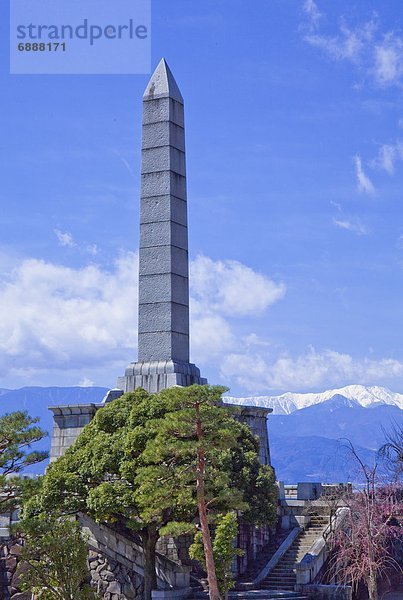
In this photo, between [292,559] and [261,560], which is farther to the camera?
[261,560]

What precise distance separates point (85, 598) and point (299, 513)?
9.89 meters

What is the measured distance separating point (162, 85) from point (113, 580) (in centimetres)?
1580

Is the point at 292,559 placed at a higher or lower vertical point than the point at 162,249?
lower

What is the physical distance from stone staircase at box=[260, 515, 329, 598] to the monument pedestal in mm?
5750

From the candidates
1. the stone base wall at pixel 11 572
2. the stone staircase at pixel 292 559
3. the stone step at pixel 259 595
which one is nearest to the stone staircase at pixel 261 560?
the stone staircase at pixel 292 559

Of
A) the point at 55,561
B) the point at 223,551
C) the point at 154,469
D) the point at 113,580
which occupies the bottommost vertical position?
the point at 113,580

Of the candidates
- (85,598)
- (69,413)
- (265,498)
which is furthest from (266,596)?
(69,413)

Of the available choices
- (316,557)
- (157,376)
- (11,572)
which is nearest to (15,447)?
(11,572)

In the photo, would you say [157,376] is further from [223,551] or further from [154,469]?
[223,551]

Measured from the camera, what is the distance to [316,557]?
1032 inches

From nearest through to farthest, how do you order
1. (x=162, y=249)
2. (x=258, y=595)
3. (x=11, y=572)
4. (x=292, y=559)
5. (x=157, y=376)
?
(x=258, y=595), (x=11, y=572), (x=292, y=559), (x=157, y=376), (x=162, y=249)

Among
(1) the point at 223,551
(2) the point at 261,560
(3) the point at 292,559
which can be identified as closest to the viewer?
(1) the point at 223,551

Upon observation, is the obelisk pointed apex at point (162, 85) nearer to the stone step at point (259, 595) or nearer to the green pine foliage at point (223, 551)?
the green pine foliage at point (223, 551)

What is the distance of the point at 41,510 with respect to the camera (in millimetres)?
23562
